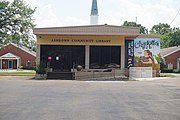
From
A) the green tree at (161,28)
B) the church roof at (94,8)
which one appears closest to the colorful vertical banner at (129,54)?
the church roof at (94,8)

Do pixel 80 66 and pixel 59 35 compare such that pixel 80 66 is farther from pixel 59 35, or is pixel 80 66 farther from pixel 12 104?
pixel 12 104

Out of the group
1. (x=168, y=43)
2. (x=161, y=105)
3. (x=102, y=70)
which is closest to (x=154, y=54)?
(x=102, y=70)

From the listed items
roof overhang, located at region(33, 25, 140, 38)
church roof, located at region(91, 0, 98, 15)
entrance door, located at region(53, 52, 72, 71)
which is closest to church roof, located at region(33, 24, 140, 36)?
roof overhang, located at region(33, 25, 140, 38)

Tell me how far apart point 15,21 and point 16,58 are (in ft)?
72.3

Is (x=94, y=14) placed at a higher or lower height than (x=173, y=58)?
higher

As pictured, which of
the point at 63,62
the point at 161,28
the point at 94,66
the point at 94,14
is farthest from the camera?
the point at 161,28

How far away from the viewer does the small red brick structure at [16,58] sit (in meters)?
72.6

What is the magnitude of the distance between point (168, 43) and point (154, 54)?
48505 millimetres

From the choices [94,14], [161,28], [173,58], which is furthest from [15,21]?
[161,28]

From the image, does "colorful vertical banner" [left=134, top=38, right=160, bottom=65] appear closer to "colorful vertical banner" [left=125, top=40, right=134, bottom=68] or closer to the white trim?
"colorful vertical banner" [left=125, top=40, right=134, bottom=68]

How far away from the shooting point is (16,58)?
72438 millimetres

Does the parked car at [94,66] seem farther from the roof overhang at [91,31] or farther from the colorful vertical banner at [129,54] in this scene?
the roof overhang at [91,31]

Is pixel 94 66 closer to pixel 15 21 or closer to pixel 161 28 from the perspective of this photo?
pixel 15 21

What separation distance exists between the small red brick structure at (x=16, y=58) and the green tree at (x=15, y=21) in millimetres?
20279
